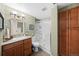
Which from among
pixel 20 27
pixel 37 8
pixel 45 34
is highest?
pixel 37 8

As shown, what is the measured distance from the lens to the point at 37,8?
169 centimetres

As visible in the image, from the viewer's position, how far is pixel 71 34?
172cm

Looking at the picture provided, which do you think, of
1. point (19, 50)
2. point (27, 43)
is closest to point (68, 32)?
point (27, 43)

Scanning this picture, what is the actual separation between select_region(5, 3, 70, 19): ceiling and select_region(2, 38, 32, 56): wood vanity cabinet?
410 millimetres

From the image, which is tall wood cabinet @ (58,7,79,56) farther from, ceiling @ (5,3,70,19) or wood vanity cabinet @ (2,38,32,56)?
wood vanity cabinet @ (2,38,32,56)

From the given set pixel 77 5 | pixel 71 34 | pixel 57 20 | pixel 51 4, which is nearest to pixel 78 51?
pixel 71 34

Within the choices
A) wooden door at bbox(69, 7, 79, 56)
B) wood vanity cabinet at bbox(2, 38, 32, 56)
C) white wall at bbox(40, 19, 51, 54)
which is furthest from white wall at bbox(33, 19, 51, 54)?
wooden door at bbox(69, 7, 79, 56)

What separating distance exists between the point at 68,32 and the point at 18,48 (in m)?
0.81

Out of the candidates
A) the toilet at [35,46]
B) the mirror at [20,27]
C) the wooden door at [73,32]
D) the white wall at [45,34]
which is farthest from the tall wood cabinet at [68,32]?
the mirror at [20,27]

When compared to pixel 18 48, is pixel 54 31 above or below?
above

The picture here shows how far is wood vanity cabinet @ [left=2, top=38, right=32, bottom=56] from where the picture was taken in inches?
62.0

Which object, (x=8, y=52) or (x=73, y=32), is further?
(x=73, y=32)

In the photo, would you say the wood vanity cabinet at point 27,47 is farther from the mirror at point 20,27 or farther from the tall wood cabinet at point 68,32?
the tall wood cabinet at point 68,32

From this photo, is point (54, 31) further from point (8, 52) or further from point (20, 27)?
point (8, 52)
